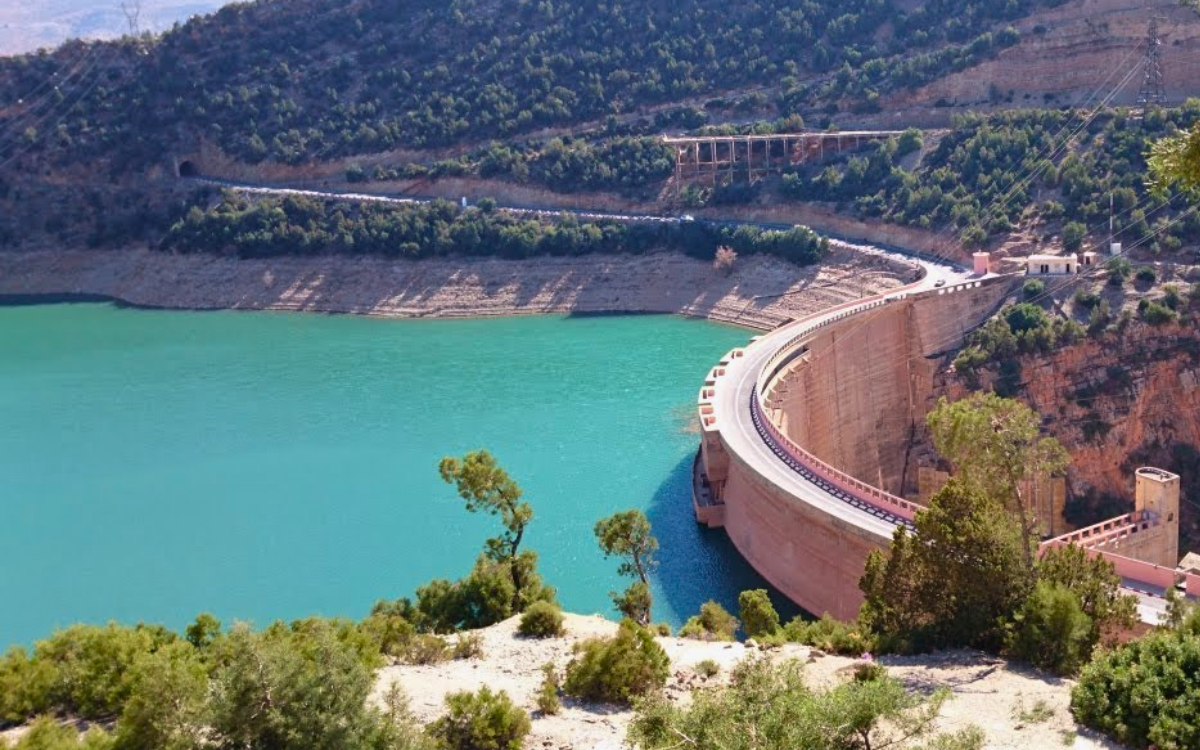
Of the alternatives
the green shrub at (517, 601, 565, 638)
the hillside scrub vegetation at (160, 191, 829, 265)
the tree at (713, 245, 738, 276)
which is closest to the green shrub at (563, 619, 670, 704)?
the green shrub at (517, 601, 565, 638)

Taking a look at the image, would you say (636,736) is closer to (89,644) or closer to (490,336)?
(89,644)

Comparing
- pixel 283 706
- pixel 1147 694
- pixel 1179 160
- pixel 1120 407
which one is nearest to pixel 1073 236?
pixel 1120 407

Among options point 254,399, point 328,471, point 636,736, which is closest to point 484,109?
point 254,399

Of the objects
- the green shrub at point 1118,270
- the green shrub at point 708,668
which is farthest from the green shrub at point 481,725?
the green shrub at point 1118,270

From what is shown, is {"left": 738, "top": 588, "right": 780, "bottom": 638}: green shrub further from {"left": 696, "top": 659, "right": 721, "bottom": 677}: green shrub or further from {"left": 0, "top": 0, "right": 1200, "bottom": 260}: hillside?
{"left": 0, "top": 0, "right": 1200, "bottom": 260}: hillside

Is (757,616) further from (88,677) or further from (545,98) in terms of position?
(545,98)

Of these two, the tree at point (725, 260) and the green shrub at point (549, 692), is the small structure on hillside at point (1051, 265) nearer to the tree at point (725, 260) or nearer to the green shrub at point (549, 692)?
the tree at point (725, 260)
